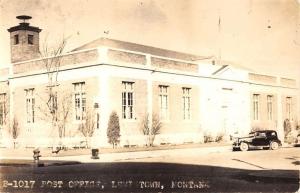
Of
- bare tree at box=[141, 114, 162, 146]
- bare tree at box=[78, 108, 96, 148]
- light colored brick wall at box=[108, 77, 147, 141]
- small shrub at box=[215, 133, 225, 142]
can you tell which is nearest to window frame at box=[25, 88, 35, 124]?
bare tree at box=[78, 108, 96, 148]

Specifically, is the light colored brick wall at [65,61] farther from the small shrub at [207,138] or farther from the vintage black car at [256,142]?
the vintage black car at [256,142]

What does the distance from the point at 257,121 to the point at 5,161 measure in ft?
27.3

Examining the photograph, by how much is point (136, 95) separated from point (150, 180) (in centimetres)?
848

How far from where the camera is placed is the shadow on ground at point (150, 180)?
39.4 feet

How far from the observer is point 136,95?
20.8 m

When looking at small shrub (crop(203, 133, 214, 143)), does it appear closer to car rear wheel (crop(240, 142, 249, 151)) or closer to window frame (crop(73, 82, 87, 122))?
car rear wheel (crop(240, 142, 249, 151))

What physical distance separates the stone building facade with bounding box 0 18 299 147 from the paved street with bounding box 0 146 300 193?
1.39 meters

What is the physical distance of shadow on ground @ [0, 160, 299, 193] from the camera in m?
12.0

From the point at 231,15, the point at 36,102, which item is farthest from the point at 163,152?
the point at 231,15

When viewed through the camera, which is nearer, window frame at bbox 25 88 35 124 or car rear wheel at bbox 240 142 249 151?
window frame at bbox 25 88 35 124

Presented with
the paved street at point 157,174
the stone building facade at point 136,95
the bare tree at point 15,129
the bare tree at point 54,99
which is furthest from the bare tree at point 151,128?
the bare tree at point 15,129

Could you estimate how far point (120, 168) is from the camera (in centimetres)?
1477

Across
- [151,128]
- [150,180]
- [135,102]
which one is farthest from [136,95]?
[150,180]

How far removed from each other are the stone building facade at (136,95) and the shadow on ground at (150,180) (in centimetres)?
318
